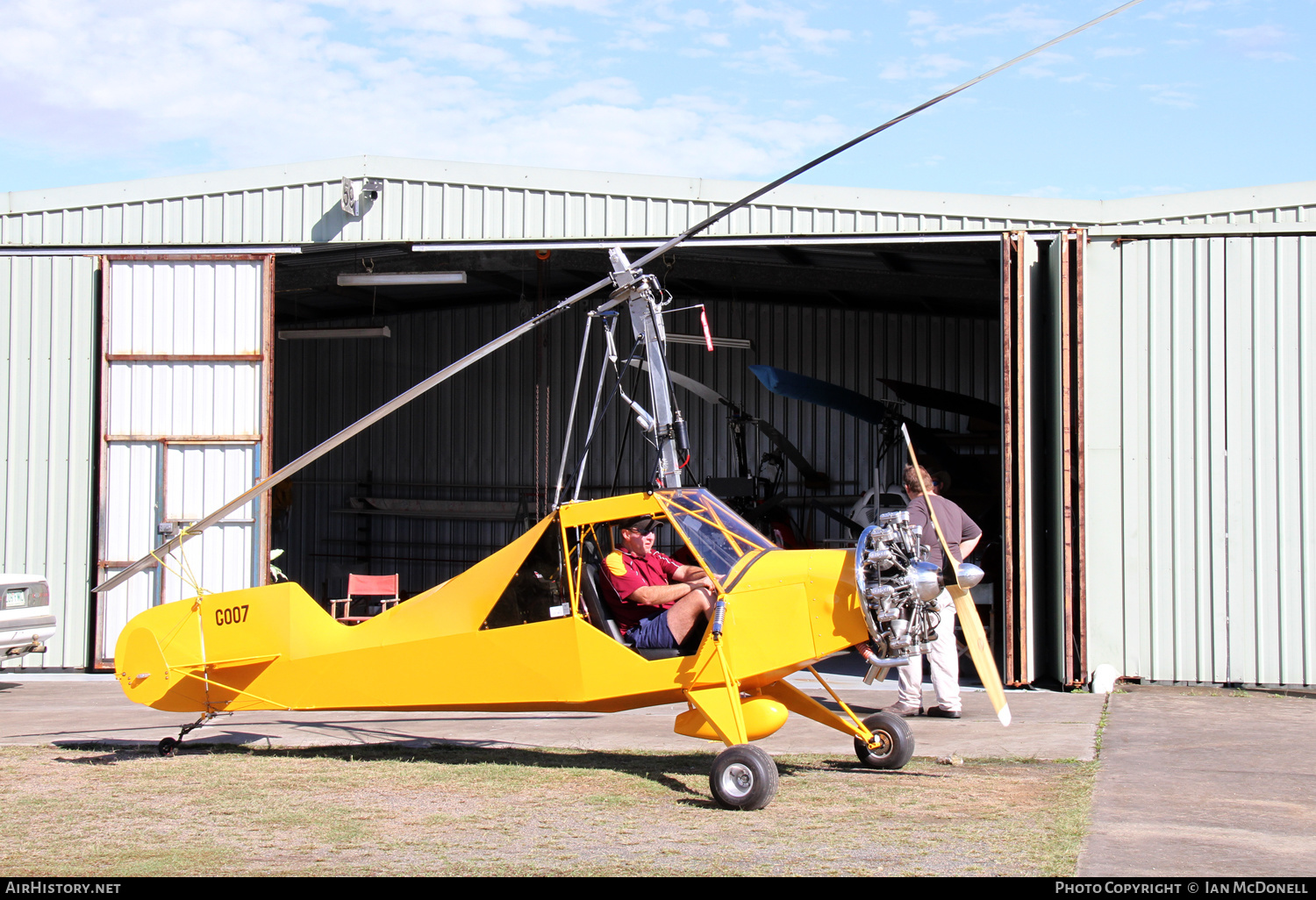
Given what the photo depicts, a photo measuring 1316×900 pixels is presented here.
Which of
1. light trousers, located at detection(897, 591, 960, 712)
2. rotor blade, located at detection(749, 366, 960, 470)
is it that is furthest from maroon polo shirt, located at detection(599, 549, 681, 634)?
rotor blade, located at detection(749, 366, 960, 470)

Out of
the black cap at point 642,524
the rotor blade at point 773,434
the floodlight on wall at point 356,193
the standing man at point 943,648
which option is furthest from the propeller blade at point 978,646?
the rotor blade at point 773,434

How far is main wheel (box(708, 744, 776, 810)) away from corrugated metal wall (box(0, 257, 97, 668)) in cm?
836

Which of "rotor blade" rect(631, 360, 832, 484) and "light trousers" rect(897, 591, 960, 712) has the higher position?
"rotor blade" rect(631, 360, 832, 484)

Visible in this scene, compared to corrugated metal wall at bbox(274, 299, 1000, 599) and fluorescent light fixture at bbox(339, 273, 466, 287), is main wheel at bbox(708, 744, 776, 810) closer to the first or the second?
fluorescent light fixture at bbox(339, 273, 466, 287)

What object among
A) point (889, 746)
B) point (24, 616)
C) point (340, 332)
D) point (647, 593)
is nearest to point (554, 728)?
point (647, 593)

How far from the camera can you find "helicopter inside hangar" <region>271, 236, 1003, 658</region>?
14016 mm

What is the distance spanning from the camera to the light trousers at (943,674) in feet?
27.5

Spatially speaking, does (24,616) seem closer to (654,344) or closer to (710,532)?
(654,344)

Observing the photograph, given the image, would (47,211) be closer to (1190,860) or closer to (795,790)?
(795,790)

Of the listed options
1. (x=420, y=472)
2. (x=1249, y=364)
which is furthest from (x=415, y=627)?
(x=420, y=472)

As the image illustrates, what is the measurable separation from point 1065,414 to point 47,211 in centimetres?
1164

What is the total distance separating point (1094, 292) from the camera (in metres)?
10.1

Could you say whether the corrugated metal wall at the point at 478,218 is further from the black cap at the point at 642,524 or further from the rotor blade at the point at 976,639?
the rotor blade at the point at 976,639

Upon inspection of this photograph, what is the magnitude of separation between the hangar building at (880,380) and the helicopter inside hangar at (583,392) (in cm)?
17
